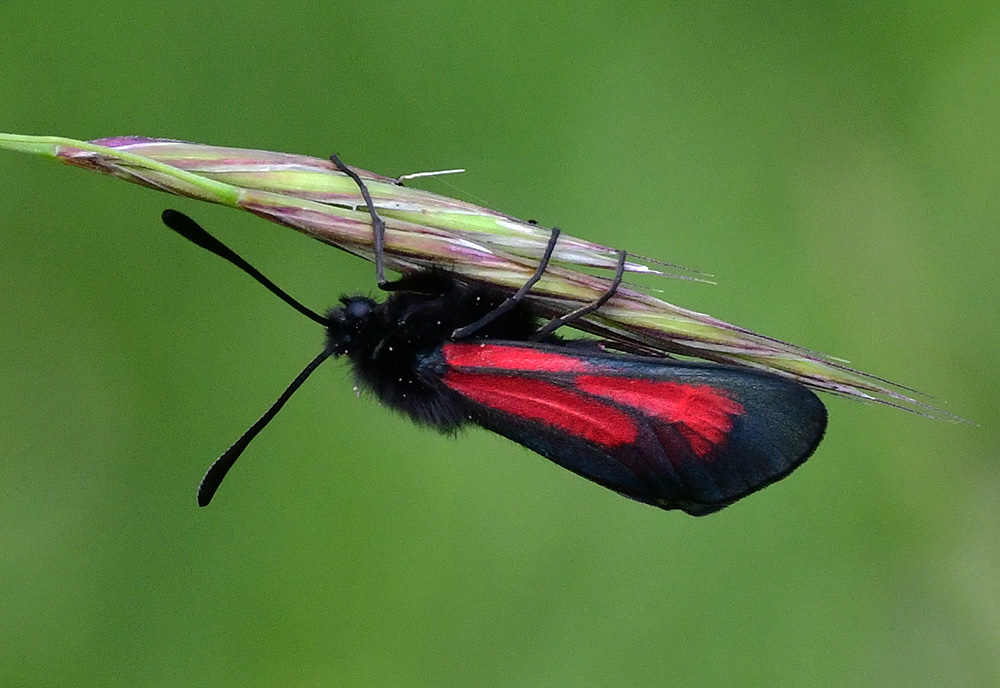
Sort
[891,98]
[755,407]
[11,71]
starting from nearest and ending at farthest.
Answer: [755,407]
[11,71]
[891,98]

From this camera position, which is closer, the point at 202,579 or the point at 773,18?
the point at 202,579

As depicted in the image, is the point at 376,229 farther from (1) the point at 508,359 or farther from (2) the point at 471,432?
(2) the point at 471,432

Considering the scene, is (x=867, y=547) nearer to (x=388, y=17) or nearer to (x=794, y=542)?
(x=794, y=542)

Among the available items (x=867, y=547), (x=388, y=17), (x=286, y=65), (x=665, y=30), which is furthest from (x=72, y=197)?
(x=867, y=547)

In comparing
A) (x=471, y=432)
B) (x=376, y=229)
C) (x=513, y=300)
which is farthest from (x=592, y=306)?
(x=471, y=432)

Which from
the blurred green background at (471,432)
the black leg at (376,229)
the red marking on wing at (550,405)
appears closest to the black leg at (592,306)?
the red marking on wing at (550,405)

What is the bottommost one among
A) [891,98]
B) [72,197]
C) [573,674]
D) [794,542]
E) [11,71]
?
[573,674]

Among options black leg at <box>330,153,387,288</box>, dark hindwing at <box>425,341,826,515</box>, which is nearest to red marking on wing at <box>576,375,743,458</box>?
dark hindwing at <box>425,341,826,515</box>

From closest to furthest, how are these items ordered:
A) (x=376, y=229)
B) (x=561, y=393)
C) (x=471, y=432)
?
(x=376, y=229) → (x=561, y=393) → (x=471, y=432)
